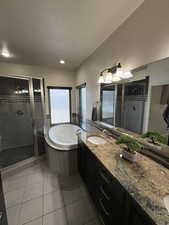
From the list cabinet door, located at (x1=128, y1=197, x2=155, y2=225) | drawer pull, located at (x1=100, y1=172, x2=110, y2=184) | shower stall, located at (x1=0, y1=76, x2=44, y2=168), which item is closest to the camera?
cabinet door, located at (x1=128, y1=197, x2=155, y2=225)

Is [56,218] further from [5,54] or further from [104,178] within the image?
[5,54]

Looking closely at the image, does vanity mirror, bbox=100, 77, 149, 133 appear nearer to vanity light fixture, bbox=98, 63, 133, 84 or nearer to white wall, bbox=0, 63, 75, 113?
vanity light fixture, bbox=98, 63, 133, 84

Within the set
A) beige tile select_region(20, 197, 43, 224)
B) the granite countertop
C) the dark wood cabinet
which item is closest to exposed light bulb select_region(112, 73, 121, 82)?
the granite countertop

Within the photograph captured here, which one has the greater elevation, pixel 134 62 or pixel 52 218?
pixel 134 62

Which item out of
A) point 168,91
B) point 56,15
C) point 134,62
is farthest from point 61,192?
point 56,15

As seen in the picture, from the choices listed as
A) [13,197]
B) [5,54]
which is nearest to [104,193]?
[13,197]

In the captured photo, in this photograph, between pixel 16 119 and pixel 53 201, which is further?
pixel 16 119

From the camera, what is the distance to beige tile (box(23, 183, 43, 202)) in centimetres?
157

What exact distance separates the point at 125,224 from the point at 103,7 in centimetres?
215

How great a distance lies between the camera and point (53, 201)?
59.2 inches

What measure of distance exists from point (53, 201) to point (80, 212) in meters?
0.43

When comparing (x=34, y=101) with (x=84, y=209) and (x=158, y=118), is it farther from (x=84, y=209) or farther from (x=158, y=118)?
(x=158, y=118)

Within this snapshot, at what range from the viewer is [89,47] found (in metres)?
2.15

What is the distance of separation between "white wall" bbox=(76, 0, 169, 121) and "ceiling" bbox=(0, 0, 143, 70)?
0.40 feet
